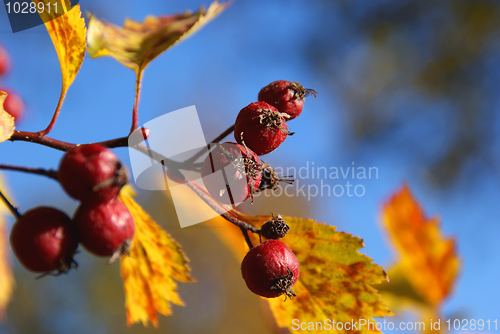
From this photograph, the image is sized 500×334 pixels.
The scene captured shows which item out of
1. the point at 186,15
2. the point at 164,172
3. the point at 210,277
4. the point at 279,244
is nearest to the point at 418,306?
the point at 279,244

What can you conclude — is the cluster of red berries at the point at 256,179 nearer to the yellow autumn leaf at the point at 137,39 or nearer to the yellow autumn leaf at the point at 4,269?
the yellow autumn leaf at the point at 137,39

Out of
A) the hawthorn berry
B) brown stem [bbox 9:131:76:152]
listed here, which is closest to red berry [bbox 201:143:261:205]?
the hawthorn berry

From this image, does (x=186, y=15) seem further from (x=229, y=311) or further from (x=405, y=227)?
(x=229, y=311)

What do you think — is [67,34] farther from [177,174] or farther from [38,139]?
[177,174]

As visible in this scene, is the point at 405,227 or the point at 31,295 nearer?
the point at 405,227

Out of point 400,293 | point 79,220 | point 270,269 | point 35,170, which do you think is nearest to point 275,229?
point 270,269

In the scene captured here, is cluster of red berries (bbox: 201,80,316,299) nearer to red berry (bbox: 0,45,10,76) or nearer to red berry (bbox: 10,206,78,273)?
red berry (bbox: 10,206,78,273)
